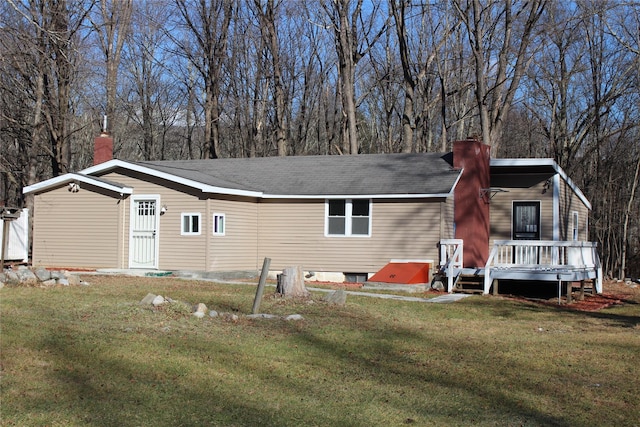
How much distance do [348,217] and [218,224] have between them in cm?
371

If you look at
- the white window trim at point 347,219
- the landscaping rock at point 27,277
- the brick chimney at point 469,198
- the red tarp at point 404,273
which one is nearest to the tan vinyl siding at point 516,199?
the brick chimney at point 469,198

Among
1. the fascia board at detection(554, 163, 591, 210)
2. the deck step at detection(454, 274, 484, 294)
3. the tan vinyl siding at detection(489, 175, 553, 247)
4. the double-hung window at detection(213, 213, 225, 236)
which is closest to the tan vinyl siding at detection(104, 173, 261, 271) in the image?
the double-hung window at detection(213, 213, 225, 236)

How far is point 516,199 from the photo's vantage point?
23.0m

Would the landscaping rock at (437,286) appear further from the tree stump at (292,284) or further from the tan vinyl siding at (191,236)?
the tree stump at (292,284)

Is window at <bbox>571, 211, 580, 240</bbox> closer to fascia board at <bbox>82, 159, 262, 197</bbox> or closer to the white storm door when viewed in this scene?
fascia board at <bbox>82, 159, 262, 197</bbox>

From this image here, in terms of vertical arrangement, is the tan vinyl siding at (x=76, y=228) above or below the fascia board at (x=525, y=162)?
below

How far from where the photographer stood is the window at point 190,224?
20.0 meters

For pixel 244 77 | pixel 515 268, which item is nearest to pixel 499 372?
pixel 515 268


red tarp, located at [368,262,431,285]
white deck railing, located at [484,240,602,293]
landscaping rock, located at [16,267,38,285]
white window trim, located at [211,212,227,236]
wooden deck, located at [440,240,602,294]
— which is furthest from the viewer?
white window trim, located at [211,212,227,236]

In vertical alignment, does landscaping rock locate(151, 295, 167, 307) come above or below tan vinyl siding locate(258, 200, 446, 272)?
below

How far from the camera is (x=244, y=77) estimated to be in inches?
1631

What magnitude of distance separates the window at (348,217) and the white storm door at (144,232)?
4849mm

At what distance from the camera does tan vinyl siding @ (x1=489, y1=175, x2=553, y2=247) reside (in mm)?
22516

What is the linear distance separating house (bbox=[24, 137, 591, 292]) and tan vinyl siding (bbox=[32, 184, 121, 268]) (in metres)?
0.03
